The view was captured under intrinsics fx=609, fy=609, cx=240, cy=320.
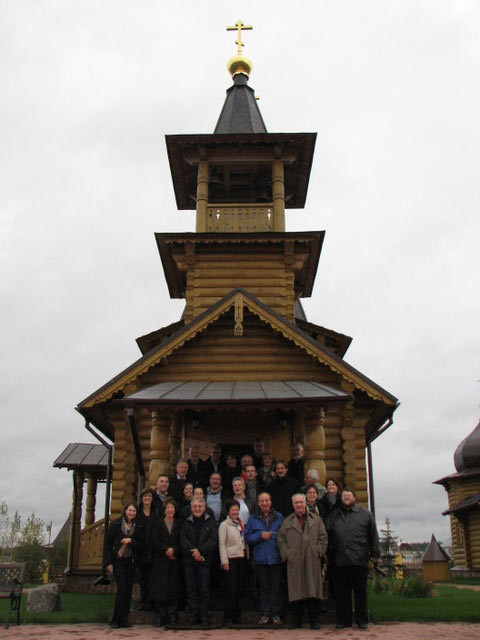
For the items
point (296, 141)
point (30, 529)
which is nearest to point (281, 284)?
point (296, 141)

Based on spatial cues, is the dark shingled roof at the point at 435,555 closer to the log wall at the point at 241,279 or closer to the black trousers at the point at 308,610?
the log wall at the point at 241,279

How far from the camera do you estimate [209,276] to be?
16.1 meters

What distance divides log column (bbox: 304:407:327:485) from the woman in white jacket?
3.38 metres

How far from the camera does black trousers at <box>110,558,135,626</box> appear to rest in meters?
7.93

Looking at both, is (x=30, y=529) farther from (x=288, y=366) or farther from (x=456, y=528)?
(x=288, y=366)

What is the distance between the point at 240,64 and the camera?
2169 cm

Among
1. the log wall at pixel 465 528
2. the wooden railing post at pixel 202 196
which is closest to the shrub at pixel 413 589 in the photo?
the wooden railing post at pixel 202 196

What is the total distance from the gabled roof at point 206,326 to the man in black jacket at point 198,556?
488 cm

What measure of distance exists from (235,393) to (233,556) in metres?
3.71

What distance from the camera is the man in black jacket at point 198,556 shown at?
7.76 m

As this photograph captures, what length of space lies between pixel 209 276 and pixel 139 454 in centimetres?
566

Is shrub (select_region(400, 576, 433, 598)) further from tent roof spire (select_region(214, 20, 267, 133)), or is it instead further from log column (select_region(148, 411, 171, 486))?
tent roof spire (select_region(214, 20, 267, 133))

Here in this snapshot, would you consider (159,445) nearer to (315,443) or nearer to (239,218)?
(315,443)

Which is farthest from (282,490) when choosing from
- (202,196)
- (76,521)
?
(76,521)
